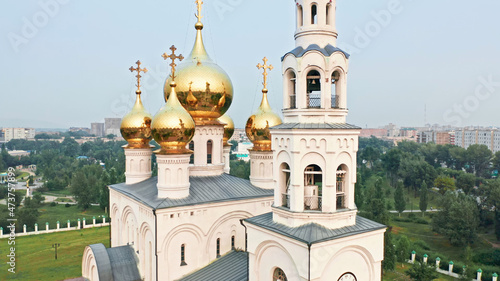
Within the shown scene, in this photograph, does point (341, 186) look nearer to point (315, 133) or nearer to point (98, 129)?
point (315, 133)

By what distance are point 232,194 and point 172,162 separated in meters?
2.54

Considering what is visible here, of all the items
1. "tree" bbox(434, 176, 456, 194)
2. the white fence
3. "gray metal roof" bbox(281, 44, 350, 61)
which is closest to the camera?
"gray metal roof" bbox(281, 44, 350, 61)

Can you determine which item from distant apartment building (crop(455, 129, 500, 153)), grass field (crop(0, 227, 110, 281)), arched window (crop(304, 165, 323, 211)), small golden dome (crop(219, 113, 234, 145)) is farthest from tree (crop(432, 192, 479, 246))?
distant apartment building (crop(455, 129, 500, 153))

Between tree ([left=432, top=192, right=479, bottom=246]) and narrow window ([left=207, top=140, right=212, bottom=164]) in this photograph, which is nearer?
narrow window ([left=207, top=140, right=212, bottom=164])

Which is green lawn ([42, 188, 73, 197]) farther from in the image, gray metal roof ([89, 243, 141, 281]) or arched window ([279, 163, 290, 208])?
arched window ([279, 163, 290, 208])

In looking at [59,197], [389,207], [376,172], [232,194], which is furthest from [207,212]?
[376,172]

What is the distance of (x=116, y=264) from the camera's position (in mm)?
12820

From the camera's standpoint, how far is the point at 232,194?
13039 mm

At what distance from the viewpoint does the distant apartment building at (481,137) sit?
222ft

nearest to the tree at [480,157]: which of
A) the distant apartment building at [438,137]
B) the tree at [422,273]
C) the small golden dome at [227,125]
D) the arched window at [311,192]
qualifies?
the distant apartment building at [438,137]

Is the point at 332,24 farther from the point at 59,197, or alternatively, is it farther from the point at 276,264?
the point at 59,197

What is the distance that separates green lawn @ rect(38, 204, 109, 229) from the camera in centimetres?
2980

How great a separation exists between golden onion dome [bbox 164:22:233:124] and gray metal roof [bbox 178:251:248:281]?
573cm

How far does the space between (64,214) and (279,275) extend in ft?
102
